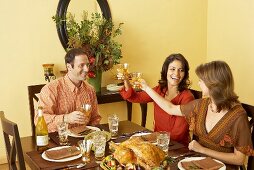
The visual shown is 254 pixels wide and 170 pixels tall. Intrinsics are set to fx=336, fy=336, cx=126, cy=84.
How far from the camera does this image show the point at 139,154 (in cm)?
148

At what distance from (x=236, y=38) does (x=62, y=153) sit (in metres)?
2.68

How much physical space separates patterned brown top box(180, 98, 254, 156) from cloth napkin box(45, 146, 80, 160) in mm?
757

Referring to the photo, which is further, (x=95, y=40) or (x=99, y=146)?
(x=95, y=40)

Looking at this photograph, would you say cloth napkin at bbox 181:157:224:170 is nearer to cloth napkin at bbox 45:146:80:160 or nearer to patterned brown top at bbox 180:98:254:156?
patterned brown top at bbox 180:98:254:156

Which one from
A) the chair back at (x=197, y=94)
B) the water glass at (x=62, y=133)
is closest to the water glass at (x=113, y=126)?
the water glass at (x=62, y=133)

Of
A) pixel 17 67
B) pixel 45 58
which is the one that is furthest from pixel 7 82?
pixel 45 58

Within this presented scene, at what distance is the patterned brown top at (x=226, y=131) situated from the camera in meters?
1.84

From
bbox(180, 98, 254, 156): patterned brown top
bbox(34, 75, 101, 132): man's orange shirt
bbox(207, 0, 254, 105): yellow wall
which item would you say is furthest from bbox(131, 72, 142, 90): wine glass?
bbox(207, 0, 254, 105): yellow wall

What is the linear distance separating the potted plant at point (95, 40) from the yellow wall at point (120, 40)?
9.5 inches

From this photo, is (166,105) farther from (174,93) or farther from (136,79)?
(136,79)

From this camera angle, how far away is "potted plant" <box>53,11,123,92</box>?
3.28 m

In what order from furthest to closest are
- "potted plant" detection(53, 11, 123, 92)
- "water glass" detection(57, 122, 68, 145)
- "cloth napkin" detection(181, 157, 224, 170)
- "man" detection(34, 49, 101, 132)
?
"potted plant" detection(53, 11, 123, 92), "man" detection(34, 49, 101, 132), "water glass" detection(57, 122, 68, 145), "cloth napkin" detection(181, 157, 224, 170)

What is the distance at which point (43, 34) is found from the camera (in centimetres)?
340

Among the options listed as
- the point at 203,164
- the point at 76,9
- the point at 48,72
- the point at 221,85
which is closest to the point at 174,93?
the point at 221,85
